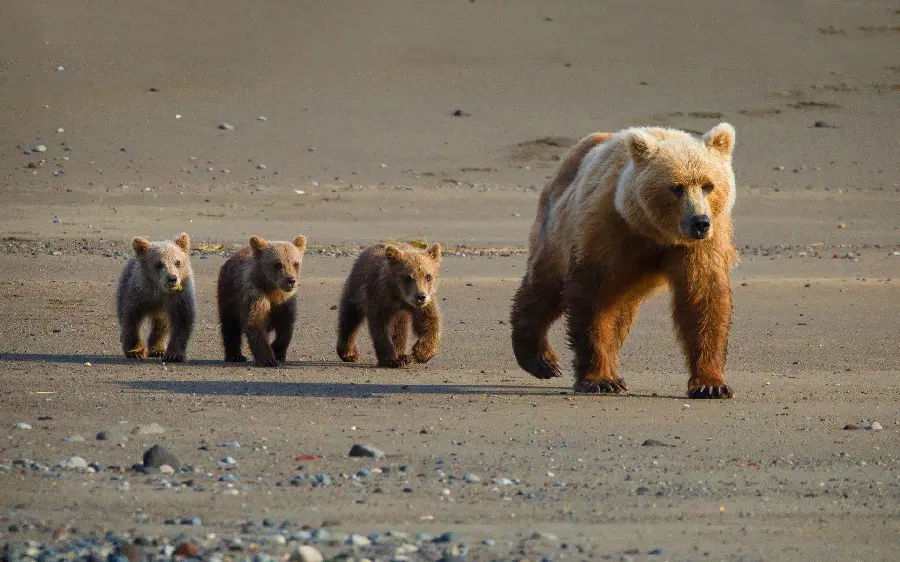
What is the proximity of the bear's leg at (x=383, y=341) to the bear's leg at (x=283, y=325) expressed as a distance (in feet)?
1.93

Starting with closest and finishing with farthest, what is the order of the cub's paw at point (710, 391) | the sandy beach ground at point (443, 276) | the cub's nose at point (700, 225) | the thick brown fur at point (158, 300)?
the sandy beach ground at point (443, 276)
the cub's nose at point (700, 225)
the cub's paw at point (710, 391)
the thick brown fur at point (158, 300)

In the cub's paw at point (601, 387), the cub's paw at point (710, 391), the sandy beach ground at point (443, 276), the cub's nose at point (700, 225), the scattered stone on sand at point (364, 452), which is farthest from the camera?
the cub's paw at point (601, 387)

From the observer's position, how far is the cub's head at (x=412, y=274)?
32.5 feet

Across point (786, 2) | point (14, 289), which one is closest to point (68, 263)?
point (14, 289)

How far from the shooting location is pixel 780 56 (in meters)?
28.2

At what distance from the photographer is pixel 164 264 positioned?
406 inches

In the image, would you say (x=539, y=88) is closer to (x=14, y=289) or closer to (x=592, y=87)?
(x=592, y=87)

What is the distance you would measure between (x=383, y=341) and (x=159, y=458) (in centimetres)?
397

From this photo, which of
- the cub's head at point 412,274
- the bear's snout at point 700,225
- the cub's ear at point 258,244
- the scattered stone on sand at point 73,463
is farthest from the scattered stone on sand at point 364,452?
the cub's ear at point 258,244

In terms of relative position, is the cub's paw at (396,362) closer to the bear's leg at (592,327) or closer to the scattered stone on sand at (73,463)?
the bear's leg at (592,327)

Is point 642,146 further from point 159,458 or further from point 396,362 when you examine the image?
point 159,458

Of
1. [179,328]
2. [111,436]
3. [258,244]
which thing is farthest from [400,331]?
[111,436]

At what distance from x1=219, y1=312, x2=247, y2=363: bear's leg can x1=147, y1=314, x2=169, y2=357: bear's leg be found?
1.32ft

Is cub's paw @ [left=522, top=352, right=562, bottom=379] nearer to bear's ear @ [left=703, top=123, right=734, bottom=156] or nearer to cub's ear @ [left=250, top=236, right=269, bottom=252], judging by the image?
bear's ear @ [left=703, top=123, right=734, bottom=156]
